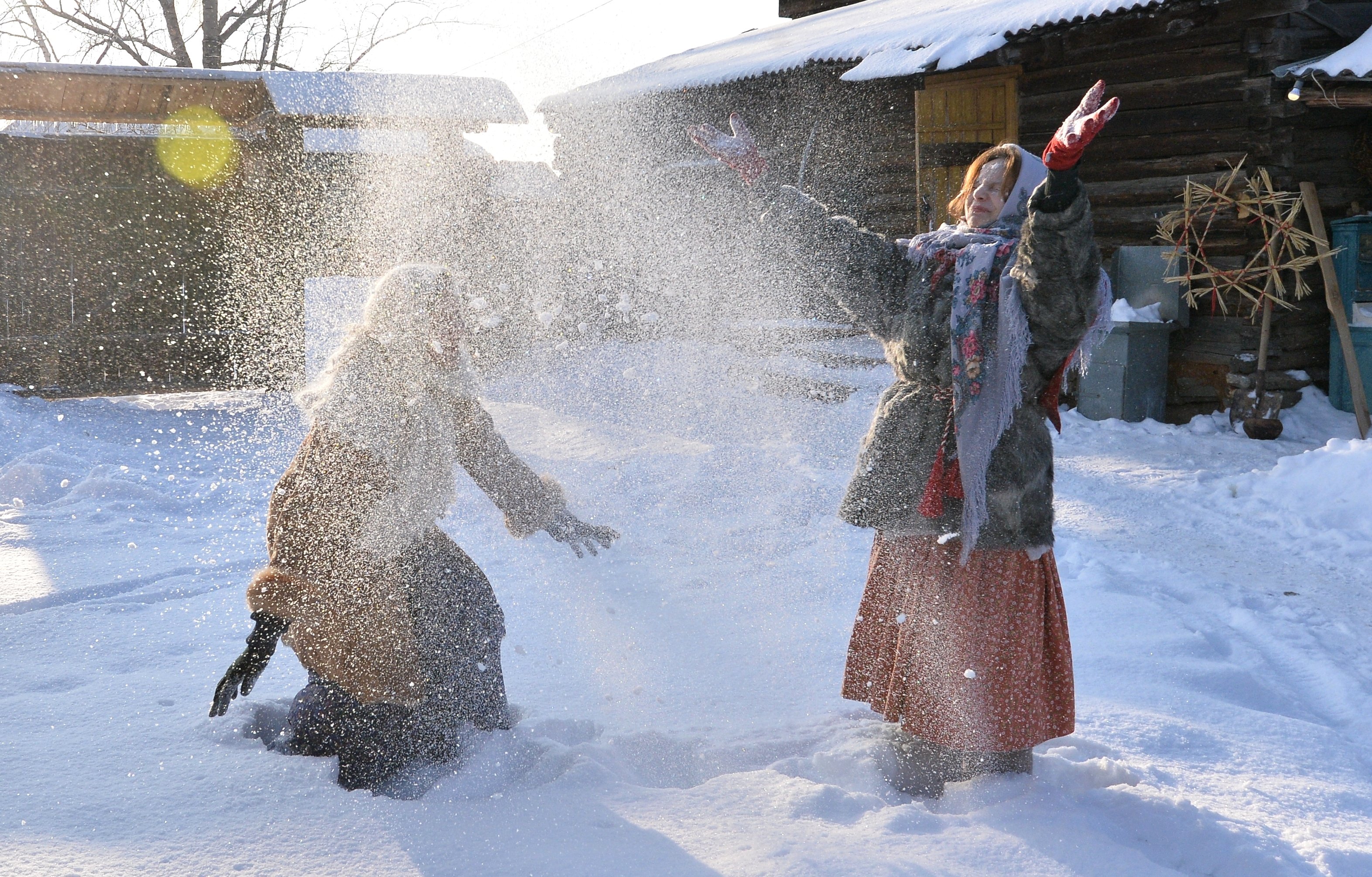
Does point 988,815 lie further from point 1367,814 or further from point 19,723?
point 19,723

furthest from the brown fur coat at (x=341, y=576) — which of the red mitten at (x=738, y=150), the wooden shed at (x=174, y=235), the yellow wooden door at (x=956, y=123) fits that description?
the yellow wooden door at (x=956, y=123)

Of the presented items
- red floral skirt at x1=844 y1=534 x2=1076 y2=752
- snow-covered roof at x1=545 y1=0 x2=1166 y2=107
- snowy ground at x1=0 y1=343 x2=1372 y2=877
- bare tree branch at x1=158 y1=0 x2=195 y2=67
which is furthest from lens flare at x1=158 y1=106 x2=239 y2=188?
bare tree branch at x1=158 y1=0 x2=195 y2=67

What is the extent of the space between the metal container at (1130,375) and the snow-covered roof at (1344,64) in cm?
193

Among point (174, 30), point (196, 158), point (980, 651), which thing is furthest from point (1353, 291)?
point (174, 30)

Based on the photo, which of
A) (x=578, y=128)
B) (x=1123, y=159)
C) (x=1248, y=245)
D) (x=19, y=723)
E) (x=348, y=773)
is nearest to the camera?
(x=348, y=773)

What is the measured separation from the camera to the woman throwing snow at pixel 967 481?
2.26m

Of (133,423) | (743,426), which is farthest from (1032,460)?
(133,423)

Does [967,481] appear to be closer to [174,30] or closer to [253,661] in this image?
[253,661]

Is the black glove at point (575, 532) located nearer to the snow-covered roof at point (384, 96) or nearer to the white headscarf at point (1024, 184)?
the white headscarf at point (1024, 184)

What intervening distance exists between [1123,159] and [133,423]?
29.0ft

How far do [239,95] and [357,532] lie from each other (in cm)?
736

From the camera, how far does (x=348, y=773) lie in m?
2.44

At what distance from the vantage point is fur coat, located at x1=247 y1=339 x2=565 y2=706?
2365 mm

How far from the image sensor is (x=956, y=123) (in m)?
9.06
